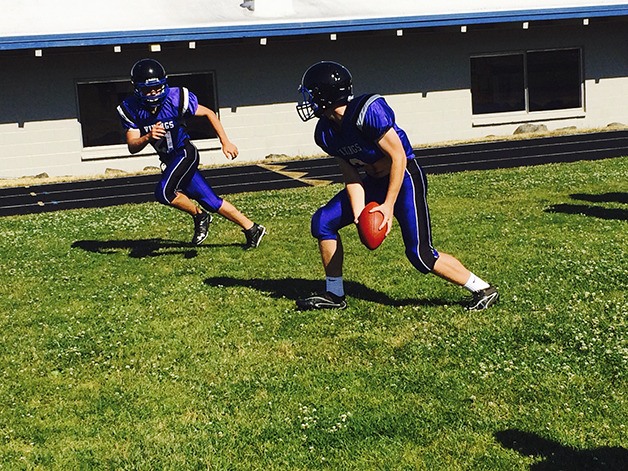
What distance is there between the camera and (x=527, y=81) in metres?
26.1

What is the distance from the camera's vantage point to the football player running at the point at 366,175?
6.89m

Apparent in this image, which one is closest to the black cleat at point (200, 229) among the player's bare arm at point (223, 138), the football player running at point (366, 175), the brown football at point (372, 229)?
the player's bare arm at point (223, 138)

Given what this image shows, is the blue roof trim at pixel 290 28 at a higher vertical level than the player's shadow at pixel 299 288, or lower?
higher

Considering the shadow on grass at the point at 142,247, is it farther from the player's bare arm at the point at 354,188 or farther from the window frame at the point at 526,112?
the window frame at the point at 526,112

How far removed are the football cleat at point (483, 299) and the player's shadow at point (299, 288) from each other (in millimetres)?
360

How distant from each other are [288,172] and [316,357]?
Result: 13.9 m

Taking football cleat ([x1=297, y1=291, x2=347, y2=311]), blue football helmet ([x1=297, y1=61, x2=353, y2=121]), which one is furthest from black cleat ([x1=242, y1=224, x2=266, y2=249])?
blue football helmet ([x1=297, y1=61, x2=353, y2=121])

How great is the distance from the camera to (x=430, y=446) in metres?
4.84

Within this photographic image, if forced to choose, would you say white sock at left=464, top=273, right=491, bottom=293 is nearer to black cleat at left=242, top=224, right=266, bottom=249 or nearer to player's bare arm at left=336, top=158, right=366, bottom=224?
player's bare arm at left=336, top=158, right=366, bottom=224

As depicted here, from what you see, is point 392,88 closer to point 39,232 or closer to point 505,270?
point 39,232

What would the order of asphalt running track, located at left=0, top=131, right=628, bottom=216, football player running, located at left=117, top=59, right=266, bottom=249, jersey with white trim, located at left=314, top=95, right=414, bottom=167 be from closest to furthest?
jersey with white trim, located at left=314, top=95, right=414, bottom=167, football player running, located at left=117, top=59, right=266, bottom=249, asphalt running track, located at left=0, top=131, right=628, bottom=216

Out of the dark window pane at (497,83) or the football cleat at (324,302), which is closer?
the football cleat at (324,302)

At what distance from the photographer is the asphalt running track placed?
17.7 meters

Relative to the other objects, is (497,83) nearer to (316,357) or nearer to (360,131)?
(360,131)
